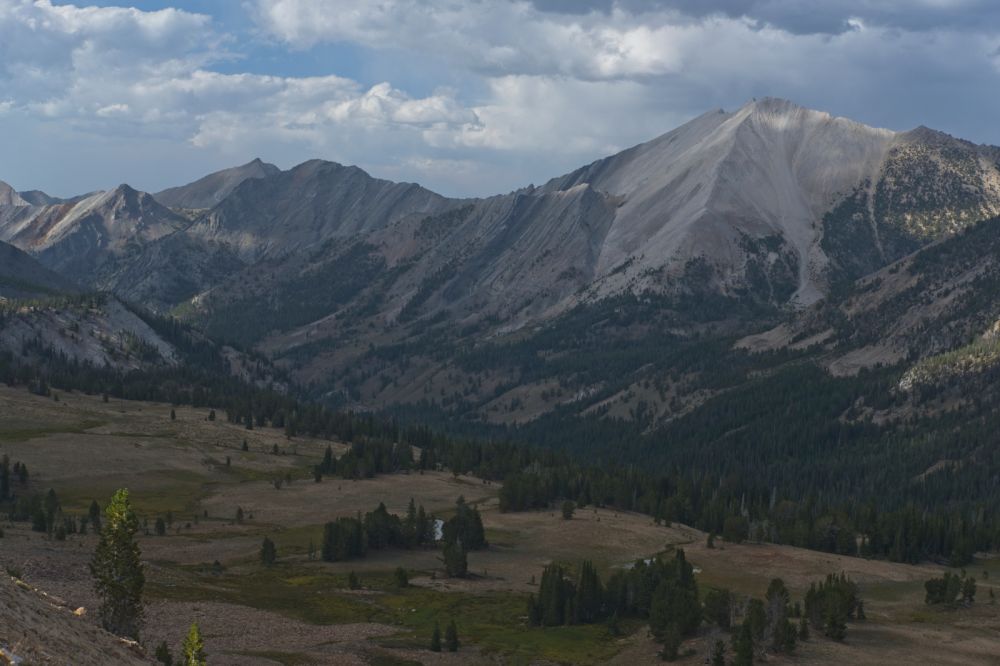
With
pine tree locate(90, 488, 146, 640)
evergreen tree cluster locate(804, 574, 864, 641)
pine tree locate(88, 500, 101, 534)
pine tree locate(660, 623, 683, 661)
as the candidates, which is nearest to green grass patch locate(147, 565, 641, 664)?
pine tree locate(660, 623, 683, 661)

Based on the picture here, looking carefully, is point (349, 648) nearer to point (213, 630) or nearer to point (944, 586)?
point (213, 630)

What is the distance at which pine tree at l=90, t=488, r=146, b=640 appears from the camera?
250 ft

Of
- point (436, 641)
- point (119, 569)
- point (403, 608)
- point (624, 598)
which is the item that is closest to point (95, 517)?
point (403, 608)

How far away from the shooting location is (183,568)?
13962 cm

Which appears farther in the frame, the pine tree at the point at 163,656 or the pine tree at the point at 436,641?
the pine tree at the point at 436,641

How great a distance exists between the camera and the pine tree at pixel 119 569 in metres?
76.3

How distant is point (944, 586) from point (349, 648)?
8108cm

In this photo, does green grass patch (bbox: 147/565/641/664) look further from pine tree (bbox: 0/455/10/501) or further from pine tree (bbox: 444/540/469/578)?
pine tree (bbox: 0/455/10/501)

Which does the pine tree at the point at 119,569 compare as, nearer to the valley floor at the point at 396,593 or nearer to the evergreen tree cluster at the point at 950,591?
the valley floor at the point at 396,593

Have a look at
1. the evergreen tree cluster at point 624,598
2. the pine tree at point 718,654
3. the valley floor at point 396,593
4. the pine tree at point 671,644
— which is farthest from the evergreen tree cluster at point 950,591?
the pine tree at point 718,654

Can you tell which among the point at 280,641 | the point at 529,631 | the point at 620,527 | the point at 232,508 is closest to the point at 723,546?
the point at 620,527

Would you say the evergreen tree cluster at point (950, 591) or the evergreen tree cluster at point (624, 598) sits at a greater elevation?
the evergreen tree cluster at point (950, 591)

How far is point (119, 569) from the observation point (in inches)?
3009

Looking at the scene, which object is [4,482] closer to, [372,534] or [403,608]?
[372,534]
